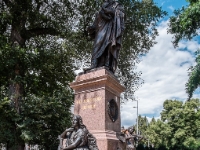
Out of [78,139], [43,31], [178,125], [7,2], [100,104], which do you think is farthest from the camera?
[178,125]

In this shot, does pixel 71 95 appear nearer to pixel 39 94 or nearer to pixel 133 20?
pixel 39 94

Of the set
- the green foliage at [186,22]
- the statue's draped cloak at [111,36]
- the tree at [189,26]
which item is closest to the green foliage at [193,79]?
the tree at [189,26]

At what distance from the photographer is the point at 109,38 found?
7.25 m

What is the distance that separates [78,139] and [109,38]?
10.4 feet

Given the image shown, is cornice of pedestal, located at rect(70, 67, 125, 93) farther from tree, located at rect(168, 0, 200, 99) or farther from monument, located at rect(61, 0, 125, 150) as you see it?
tree, located at rect(168, 0, 200, 99)

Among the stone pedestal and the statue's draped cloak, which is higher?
the statue's draped cloak

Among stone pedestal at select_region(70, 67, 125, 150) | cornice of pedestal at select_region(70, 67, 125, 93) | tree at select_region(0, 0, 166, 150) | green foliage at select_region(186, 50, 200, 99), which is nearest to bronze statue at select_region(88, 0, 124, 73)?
cornice of pedestal at select_region(70, 67, 125, 93)

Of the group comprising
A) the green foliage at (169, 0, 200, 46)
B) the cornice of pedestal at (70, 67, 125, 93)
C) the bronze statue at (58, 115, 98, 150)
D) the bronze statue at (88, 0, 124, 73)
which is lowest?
the bronze statue at (58, 115, 98, 150)

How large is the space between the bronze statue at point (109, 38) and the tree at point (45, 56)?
5.00 metres

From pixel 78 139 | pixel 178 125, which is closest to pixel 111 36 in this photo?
pixel 78 139

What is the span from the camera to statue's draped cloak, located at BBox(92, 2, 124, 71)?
23.7 feet

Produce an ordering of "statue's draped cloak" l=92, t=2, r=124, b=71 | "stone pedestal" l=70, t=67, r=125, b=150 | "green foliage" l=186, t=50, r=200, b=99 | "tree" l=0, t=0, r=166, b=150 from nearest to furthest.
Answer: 1. "stone pedestal" l=70, t=67, r=125, b=150
2. "statue's draped cloak" l=92, t=2, r=124, b=71
3. "tree" l=0, t=0, r=166, b=150
4. "green foliage" l=186, t=50, r=200, b=99

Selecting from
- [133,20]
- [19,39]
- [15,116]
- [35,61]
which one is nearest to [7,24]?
[19,39]

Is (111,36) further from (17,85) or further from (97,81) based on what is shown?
(17,85)
